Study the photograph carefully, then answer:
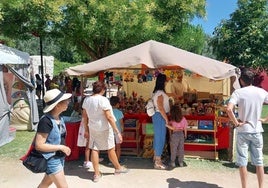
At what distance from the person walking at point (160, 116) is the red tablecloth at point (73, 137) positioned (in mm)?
1564

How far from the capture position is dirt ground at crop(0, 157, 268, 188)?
229 inches

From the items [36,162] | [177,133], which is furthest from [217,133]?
[36,162]

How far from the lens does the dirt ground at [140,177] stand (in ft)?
19.0

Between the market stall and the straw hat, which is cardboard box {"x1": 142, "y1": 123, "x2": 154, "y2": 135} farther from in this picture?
the straw hat

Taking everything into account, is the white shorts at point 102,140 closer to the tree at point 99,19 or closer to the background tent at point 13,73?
the background tent at point 13,73

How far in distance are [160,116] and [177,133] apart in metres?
0.49

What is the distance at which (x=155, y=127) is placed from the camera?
22.0 ft

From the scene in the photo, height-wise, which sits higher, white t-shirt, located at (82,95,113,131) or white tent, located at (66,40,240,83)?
white tent, located at (66,40,240,83)

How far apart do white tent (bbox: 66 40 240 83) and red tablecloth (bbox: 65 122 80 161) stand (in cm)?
99

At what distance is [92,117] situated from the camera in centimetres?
576

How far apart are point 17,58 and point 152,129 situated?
4659mm

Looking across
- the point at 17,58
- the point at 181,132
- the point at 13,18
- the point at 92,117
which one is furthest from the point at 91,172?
the point at 13,18

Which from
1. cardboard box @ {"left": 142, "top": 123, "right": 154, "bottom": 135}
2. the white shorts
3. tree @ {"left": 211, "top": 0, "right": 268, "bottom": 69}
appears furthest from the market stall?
tree @ {"left": 211, "top": 0, "right": 268, "bottom": 69}

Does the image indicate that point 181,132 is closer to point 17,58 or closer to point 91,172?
point 91,172
